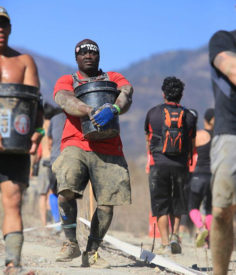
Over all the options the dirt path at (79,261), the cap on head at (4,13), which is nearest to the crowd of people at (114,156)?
the cap on head at (4,13)

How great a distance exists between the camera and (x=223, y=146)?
4766 millimetres

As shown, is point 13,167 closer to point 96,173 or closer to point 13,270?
point 13,270

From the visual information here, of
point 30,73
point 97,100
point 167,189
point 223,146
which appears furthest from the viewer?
point 167,189

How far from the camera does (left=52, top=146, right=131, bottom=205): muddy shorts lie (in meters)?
6.55

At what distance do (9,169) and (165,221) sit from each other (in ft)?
12.8

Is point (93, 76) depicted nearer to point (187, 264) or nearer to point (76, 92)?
point (76, 92)

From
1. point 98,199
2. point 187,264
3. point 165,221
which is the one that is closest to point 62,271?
point 98,199

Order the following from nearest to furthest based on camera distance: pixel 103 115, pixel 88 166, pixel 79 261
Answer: pixel 103 115, pixel 88 166, pixel 79 261

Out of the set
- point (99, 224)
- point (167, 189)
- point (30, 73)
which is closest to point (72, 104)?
point (30, 73)

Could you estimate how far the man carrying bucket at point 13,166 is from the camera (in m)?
5.27

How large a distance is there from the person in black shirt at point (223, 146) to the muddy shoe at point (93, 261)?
2002 mm

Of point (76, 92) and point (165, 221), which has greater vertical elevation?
point (76, 92)

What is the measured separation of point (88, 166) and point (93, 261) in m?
0.89

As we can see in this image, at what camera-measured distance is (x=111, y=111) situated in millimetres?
6234
